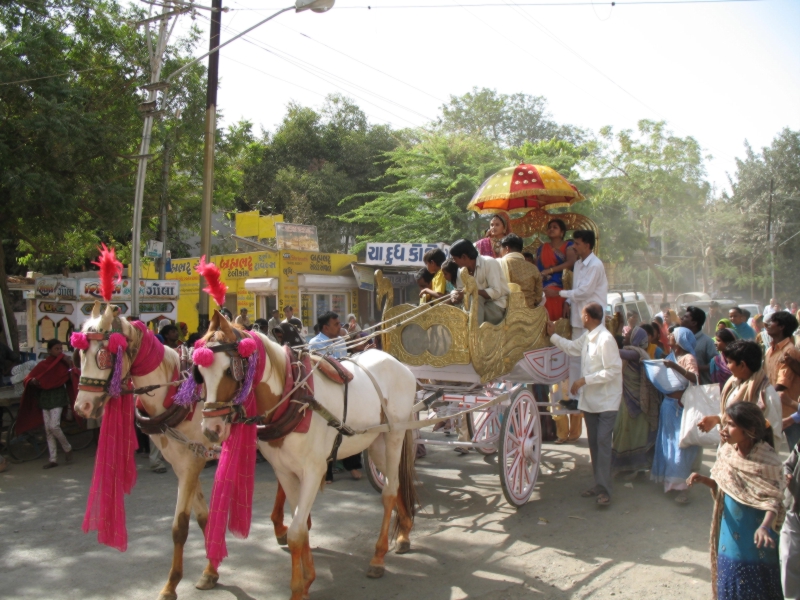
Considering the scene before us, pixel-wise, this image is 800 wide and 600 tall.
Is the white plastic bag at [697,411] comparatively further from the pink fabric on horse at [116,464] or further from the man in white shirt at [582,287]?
the pink fabric on horse at [116,464]

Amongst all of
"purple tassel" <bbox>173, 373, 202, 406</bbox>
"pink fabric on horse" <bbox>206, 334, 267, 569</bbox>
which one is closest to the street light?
"purple tassel" <bbox>173, 373, 202, 406</bbox>

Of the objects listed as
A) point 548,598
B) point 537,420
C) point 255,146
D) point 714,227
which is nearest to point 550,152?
point 255,146

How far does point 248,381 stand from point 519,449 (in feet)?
10.6

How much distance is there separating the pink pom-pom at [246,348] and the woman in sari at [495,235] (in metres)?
4.39

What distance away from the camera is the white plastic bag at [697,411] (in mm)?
5688

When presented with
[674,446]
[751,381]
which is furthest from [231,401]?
[674,446]

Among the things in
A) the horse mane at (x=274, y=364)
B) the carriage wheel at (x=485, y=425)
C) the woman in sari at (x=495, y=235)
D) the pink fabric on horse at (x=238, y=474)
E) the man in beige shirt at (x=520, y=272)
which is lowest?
the carriage wheel at (x=485, y=425)

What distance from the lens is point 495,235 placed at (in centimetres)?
769

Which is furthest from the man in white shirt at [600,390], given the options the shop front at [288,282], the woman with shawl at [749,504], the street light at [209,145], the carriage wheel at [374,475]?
the shop front at [288,282]

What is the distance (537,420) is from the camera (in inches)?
256

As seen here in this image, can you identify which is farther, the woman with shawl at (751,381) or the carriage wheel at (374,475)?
the carriage wheel at (374,475)

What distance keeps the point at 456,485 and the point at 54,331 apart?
26.5ft

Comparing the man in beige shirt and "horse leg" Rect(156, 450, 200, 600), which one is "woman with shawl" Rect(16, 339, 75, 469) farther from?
the man in beige shirt

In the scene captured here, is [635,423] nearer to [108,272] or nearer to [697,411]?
[697,411]
